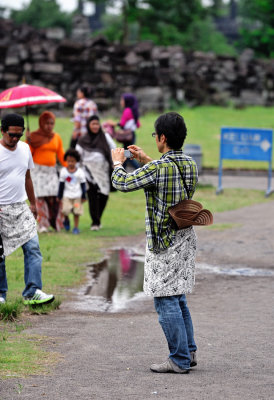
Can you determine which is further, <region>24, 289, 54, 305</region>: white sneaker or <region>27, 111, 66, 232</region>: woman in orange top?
<region>27, 111, 66, 232</region>: woman in orange top

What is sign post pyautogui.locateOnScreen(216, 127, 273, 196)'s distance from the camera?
16.1 m

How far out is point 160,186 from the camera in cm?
527

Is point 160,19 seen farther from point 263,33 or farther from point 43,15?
point 43,15

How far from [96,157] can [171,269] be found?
6838mm

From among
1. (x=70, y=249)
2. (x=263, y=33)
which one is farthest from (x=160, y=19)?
(x=70, y=249)

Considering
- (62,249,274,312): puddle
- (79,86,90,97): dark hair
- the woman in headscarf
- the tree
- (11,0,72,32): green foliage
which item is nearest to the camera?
(62,249,274,312): puddle

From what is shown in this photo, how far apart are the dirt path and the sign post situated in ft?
23.8

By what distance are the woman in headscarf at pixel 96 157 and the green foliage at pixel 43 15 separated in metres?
53.3

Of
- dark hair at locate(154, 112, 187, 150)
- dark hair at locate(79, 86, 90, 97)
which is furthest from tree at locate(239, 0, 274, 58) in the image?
dark hair at locate(154, 112, 187, 150)

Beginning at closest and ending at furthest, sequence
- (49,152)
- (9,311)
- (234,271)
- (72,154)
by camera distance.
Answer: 1. (9,311)
2. (234,271)
3. (49,152)
4. (72,154)

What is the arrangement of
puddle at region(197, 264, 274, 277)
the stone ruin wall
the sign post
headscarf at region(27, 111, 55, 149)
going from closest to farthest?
puddle at region(197, 264, 274, 277) < headscarf at region(27, 111, 55, 149) < the sign post < the stone ruin wall

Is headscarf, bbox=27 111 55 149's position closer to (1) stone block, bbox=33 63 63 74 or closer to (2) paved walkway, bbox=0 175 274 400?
(2) paved walkway, bbox=0 175 274 400

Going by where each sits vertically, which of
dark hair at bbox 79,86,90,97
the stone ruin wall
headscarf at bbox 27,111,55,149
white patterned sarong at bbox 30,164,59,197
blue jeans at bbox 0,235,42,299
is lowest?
blue jeans at bbox 0,235,42,299

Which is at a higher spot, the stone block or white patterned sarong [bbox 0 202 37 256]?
the stone block
